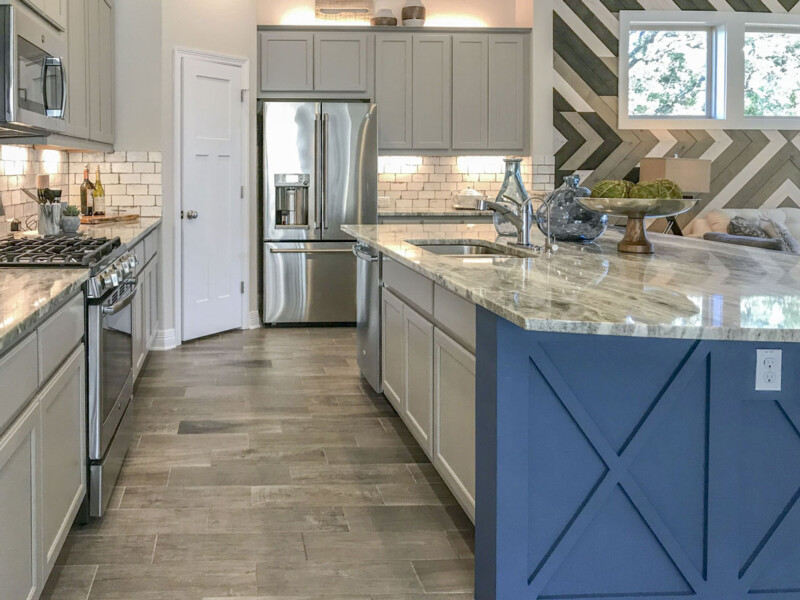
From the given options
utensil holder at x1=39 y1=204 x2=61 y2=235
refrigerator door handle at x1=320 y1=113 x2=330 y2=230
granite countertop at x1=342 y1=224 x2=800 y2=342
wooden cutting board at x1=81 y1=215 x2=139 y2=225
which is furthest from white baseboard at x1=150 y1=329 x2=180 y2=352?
granite countertop at x1=342 y1=224 x2=800 y2=342

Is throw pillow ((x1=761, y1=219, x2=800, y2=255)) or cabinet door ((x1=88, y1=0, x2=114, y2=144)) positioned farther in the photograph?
throw pillow ((x1=761, y1=219, x2=800, y2=255))

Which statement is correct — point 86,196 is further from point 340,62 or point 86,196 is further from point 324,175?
point 340,62

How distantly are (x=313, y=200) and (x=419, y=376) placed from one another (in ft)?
13.4

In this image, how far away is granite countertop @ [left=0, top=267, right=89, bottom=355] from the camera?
1970 mm

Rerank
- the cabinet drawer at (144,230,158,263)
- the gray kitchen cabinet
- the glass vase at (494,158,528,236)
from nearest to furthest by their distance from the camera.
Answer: the glass vase at (494,158,528,236), the cabinet drawer at (144,230,158,263), the gray kitchen cabinet

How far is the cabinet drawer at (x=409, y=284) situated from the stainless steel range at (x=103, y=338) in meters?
1.17

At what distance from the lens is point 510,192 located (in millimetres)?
4402

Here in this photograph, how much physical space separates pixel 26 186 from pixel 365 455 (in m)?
2.58

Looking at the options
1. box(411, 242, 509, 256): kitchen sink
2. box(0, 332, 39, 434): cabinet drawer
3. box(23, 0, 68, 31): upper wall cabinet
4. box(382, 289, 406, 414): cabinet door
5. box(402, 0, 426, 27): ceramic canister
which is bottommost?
box(382, 289, 406, 414): cabinet door

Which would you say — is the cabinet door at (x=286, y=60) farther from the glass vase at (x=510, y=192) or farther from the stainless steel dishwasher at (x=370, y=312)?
the glass vase at (x=510, y=192)

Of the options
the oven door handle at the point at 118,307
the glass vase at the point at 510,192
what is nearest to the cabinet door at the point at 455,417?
the oven door handle at the point at 118,307

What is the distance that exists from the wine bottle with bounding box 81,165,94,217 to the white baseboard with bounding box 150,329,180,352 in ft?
3.25

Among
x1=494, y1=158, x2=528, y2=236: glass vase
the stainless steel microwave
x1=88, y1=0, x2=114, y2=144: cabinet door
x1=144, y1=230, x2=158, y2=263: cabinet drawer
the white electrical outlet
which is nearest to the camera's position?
the white electrical outlet

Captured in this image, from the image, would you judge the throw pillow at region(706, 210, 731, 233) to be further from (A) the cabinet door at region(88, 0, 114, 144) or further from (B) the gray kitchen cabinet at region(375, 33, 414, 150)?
(A) the cabinet door at region(88, 0, 114, 144)
